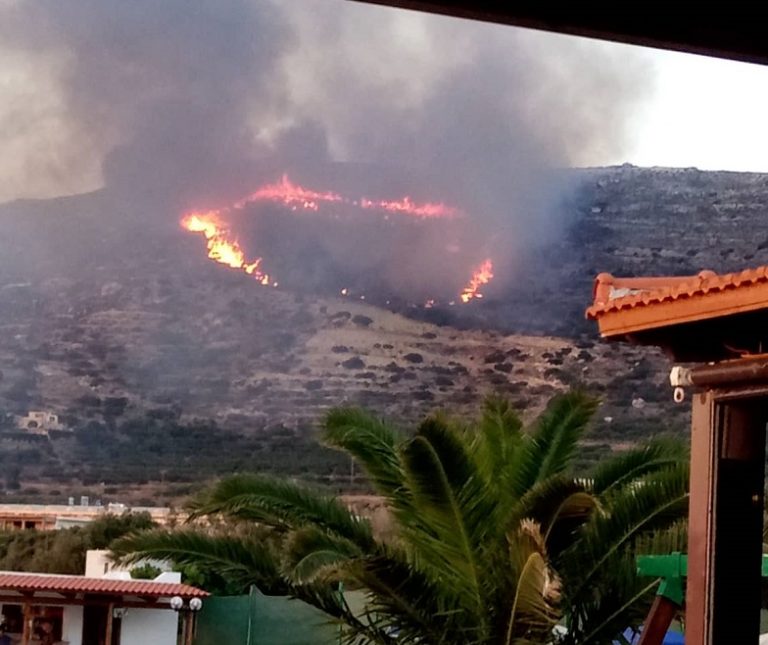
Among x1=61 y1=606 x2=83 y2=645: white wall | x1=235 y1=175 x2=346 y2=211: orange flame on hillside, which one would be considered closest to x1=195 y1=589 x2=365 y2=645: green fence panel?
x1=61 y1=606 x2=83 y2=645: white wall

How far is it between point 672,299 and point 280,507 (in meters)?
3.15

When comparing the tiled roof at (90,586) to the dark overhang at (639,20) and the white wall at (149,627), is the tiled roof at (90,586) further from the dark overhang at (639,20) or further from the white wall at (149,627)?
the dark overhang at (639,20)

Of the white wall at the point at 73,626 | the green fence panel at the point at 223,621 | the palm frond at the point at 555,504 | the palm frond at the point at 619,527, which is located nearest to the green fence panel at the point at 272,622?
the green fence panel at the point at 223,621

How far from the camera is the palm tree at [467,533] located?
6.09 m

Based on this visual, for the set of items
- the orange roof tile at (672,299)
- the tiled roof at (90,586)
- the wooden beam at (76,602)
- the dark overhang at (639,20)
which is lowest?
the wooden beam at (76,602)

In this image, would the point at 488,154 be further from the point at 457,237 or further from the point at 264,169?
the point at 264,169

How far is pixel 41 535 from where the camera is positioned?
2144 cm

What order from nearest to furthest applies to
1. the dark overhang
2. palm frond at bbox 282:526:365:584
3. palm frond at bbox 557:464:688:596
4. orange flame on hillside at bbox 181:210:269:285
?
1. the dark overhang
2. palm frond at bbox 282:526:365:584
3. palm frond at bbox 557:464:688:596
4. orange flame on hillside at bbox 181:210:269:285

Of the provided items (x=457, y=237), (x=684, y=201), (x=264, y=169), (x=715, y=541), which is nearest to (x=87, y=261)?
(x=264, y=169)

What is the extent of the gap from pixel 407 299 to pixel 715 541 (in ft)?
96.6

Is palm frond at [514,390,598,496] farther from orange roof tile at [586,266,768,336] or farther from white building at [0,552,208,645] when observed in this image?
white building at [0,552,208,645]

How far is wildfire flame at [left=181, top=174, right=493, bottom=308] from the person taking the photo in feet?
116

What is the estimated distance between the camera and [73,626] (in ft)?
40.3

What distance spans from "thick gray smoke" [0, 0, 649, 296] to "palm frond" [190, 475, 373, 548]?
28871mm
